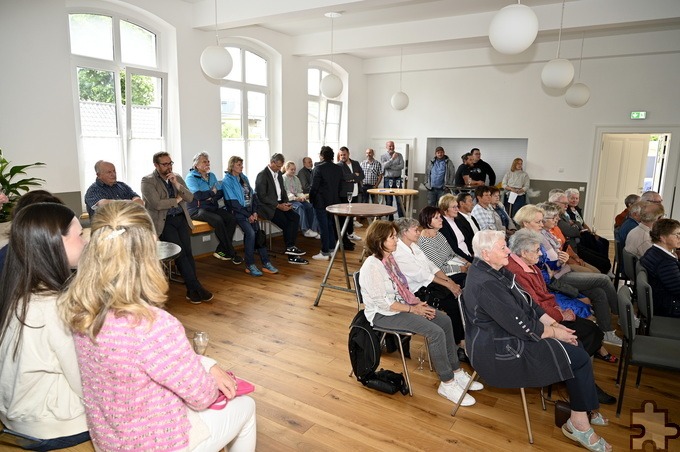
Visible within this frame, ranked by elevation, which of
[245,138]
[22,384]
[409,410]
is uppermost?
[245,138]

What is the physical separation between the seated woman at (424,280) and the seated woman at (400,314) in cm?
37

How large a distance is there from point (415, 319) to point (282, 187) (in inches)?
160

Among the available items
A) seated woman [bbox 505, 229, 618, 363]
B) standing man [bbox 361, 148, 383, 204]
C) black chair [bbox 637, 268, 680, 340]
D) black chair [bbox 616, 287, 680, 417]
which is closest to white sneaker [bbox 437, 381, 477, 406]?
seated woman [bbox 505, 229, 618, 363]

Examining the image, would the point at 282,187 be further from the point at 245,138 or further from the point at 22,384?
the point at 22,384

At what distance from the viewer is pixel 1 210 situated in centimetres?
367

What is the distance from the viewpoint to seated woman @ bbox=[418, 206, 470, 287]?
3.90 m

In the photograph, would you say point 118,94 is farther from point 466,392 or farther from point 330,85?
point 466,392

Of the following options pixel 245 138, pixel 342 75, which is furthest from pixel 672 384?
pixel 342 75

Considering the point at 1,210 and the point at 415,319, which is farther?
the point at 1,210

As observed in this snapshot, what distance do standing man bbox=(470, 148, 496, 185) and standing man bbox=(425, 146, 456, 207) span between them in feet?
1.96

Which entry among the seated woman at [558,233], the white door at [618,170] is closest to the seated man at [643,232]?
the seated woman at [558,233]

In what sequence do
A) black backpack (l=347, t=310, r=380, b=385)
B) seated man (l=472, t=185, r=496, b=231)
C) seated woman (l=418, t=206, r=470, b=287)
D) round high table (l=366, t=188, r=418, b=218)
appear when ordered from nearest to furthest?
black backpack (l=347, t=310, r=380, b=385) → seated woman (l=418, t=206, r=470, b=287) → seated man (l=472, t=185, r=496, b=231) → round high table (l=366, t=188, r=418, b=218)

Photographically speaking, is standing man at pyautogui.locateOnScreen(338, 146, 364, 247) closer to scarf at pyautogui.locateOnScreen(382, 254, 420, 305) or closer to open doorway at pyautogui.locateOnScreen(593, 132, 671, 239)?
scarf at pyautogui.locateOnScreen(382, 254, 420, 305)

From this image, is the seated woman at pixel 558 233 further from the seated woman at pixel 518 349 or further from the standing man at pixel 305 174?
the standing man at pixel 305 174
